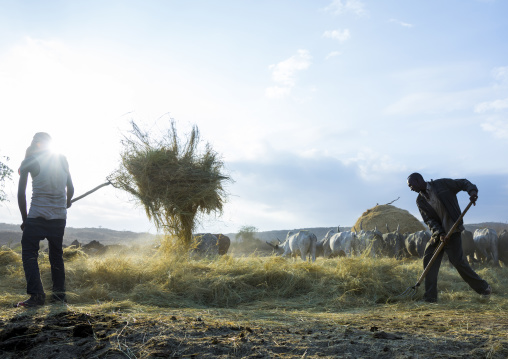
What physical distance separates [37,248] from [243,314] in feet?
8.95

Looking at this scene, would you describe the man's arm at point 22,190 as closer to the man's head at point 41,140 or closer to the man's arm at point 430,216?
the man's head at point 41,140

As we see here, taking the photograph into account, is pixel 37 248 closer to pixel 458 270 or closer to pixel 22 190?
pixel 22 190

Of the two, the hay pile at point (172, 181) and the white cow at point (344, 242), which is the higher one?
the hay pile at point (172, 181)

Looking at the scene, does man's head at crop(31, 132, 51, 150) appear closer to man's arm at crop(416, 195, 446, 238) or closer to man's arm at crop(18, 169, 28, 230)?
man's arm at crop(18, 169, 28, 230)

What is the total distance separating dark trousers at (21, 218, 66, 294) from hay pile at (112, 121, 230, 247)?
69.2 inches

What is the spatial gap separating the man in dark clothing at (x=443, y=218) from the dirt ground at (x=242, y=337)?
1.59m

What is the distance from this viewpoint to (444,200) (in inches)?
224

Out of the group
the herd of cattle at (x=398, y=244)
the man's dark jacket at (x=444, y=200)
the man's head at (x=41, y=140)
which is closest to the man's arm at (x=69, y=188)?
the man's head at (x=41, y=140)

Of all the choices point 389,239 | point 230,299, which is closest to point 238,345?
point 230,299

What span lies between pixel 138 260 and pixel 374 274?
4.29 meters

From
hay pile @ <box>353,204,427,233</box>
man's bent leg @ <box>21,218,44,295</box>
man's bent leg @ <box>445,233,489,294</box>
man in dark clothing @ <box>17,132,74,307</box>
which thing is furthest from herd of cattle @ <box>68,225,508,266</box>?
man's bent leg @ <box>21,218,44,295</box>

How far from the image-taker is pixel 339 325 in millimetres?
3682

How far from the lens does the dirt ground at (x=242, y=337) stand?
2.71m

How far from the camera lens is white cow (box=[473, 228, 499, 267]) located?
1488 cm
